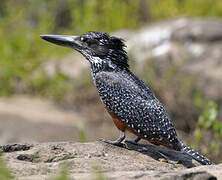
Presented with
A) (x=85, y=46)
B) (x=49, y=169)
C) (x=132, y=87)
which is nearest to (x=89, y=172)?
(x=49, y=169)

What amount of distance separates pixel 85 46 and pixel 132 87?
2.80 feet

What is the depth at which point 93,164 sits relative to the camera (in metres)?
4.32

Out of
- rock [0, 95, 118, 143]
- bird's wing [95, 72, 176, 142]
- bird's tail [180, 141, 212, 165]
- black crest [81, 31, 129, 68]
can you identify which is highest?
black crest [81, 31, 129, 68]

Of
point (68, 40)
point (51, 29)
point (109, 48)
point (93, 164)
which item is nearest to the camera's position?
point (93, 164)

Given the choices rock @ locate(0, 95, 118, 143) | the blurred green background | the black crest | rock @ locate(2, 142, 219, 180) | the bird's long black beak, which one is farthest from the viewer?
the blurred green background

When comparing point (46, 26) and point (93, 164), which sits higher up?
point (46, 26)

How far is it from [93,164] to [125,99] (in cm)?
115

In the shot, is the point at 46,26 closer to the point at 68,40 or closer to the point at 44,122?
the point at 44,122

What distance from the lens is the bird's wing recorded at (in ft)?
16.9

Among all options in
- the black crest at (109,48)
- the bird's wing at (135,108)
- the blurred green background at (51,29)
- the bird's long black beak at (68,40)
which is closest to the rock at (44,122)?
the blurred green background at (51,29)

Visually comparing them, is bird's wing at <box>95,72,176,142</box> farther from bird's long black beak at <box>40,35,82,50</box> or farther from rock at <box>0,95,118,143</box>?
rock at <box>0,95,118,143</box>

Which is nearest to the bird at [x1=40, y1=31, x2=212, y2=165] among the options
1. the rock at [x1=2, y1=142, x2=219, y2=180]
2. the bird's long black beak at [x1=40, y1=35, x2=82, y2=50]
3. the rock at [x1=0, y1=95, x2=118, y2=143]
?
the bird's long black beak at [x1=40, y1=35, x2=82, y2=50]

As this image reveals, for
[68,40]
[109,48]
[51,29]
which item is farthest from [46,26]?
[109,48]

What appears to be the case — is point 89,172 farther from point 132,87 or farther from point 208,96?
point 208,96
